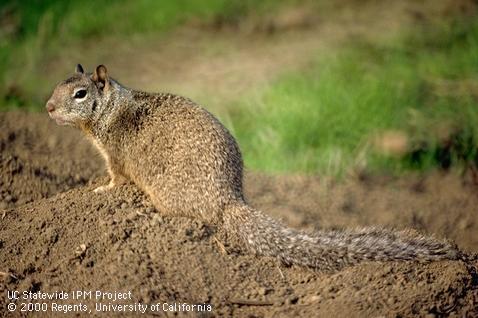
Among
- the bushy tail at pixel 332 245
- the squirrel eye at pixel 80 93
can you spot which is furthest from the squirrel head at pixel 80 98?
the bushy tail at pixel 332 245

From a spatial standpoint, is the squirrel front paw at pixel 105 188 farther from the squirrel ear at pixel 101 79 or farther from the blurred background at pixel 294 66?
the blurred background at pixel 294 66

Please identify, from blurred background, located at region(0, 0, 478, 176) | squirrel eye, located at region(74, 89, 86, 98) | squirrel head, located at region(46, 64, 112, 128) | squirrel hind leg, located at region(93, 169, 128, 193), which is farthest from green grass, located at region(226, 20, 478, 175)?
squirrel eye, located at region(74, 89, 86, 98)

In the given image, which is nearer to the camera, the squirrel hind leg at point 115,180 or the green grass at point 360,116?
the squirrel hind leg at point 115,180

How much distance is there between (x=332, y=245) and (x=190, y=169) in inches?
41.6

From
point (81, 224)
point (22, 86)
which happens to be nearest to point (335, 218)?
point (81, 224)

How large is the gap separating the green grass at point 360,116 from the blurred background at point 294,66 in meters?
0.01

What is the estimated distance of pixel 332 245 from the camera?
4754 mm

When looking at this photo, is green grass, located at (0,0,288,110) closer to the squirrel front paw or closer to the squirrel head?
the squirrel head

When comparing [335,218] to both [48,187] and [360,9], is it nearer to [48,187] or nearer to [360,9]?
[48,187]

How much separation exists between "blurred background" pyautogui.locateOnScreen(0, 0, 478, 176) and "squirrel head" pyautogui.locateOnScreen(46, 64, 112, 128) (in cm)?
231

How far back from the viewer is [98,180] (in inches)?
226

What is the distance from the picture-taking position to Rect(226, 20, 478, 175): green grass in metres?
7.80

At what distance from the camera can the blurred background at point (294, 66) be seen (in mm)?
7926

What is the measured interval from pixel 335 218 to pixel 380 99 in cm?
221
